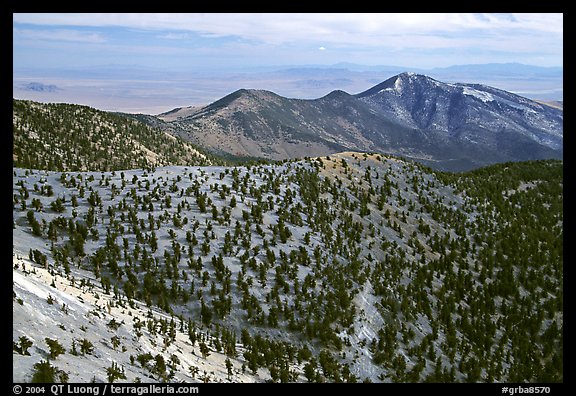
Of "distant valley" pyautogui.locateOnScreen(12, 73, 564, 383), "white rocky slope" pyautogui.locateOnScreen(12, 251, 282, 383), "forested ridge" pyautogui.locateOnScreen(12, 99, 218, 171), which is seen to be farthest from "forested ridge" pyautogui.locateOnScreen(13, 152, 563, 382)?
"forested ridge" pyautogui.locateOnScreen(12, 99, 218, 171)

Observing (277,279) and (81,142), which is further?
(81,142)

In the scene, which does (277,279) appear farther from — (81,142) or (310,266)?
(81,142)

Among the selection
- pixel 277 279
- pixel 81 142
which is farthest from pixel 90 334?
pixel 81 142

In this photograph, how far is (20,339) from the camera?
32.2 feet

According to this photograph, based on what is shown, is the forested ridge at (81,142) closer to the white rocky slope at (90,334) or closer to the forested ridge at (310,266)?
the forested ridge at (310,266)

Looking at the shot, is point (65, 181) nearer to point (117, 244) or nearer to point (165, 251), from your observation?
point (117, 244)

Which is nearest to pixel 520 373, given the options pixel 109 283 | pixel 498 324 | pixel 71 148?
pixel 498 324

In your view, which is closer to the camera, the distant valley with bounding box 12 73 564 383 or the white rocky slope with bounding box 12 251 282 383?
the white rocky slope with bounding box 12 251 282 383

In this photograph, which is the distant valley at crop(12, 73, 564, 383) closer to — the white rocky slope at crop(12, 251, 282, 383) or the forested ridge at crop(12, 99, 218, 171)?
the white rocky slope at crop(12, 251, 282, 383)

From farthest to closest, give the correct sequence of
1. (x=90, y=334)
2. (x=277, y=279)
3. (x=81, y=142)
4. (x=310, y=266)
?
(x=81, y=142) → (x=310, y=266) → (x=277, y=279) → (x=90, y=334)

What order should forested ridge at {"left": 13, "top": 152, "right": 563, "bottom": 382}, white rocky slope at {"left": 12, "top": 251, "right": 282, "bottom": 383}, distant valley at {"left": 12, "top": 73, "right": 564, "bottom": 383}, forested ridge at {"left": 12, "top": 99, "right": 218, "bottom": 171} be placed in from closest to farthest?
white rocky slope at {"left": 12, "top": 251, "right": 282, "bottom": 383}, distant valley at {"left": 12, "top": 73, "right": 564, "bottom": 383}, forested ridge at {"left": 13, "top": 152, "right": 563, "bottom": 382}, forested ridge at {"left": 12, "top": 99, "right": 218, "bottom": 171}

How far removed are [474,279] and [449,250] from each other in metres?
2.93

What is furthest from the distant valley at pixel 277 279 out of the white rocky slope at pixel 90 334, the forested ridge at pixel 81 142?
the forested ridge at pixel 81 142

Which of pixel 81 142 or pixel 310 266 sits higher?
pixel 81 142
